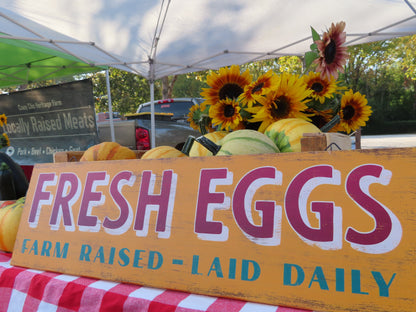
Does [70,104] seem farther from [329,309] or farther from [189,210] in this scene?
[329,309]


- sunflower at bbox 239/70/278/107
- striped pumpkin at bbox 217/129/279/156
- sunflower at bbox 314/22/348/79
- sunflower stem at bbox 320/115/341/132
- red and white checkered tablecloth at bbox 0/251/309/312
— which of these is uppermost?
sunflower at bbox 314/22/348/79

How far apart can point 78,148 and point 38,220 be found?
295 cm

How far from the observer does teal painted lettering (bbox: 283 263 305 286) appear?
65 centimetres

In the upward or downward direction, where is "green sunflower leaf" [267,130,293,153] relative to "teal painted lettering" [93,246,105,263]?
upward

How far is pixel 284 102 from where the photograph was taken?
44.6 inches

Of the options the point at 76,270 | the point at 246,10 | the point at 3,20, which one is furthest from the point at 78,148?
the point at 76,270

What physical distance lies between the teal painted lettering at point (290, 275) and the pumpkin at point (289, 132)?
1.28 ft

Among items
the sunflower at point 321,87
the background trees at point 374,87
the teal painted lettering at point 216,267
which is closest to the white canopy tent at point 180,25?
the sunflower at point 321,87

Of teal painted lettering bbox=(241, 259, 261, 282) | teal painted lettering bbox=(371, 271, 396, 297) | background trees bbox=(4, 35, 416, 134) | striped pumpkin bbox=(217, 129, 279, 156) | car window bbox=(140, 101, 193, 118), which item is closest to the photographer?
teal painted lettering bbox=(371, 271, 396, 297)

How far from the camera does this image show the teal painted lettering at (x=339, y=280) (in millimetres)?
612

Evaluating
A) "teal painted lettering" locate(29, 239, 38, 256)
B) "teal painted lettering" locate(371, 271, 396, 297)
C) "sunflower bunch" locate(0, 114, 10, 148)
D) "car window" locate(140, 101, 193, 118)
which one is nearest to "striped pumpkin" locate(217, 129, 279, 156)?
"teal painted lettering" locate(371, 271, 396, 297)

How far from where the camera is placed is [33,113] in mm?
4215

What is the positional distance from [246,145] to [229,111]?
361mm

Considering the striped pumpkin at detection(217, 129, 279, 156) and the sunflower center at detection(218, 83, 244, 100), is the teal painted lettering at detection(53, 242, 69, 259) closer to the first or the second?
the striped pumpkin at detection(217, 129, 279, 156)
